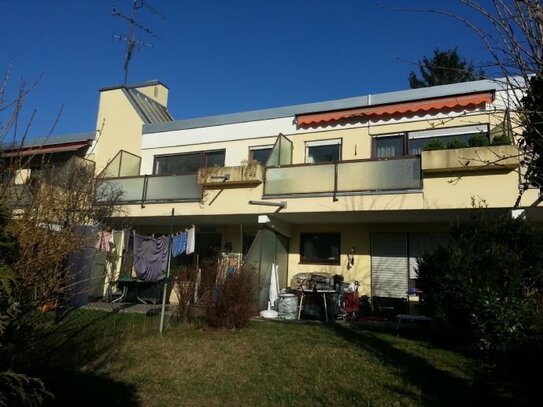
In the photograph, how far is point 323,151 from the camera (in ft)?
52.3

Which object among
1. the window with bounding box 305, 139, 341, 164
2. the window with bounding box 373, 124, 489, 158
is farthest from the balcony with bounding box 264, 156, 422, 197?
the window with bounding box 305, 139, 341, 164

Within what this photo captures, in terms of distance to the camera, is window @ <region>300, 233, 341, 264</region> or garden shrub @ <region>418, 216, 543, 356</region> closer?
garden shrub @ <region>418, 216, 543, 356</region>

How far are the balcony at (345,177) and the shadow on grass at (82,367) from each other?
6.50 metres

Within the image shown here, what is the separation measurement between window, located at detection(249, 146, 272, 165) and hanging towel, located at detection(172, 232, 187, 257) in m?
3.72

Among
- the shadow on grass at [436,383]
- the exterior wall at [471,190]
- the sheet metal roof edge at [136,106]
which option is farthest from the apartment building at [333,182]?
the shadow on grass at [436,383]

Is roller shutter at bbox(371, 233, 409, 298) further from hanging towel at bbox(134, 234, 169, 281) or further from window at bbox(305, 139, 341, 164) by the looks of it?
hanging towel at bbox(134, 234, 169, 281)

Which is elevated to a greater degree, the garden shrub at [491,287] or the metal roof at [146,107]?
the metal roof at [146,107]

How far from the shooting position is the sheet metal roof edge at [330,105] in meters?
14.0

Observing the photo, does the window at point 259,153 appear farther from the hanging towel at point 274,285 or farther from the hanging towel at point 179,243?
the hanging towel at point 274,285

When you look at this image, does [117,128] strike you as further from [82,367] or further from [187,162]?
[82,367]

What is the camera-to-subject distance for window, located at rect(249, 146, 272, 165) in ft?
54.4

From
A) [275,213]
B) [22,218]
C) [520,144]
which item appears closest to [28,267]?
[22,218]

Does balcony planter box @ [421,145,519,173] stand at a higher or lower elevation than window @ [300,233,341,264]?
higher

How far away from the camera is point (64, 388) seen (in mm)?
5926
